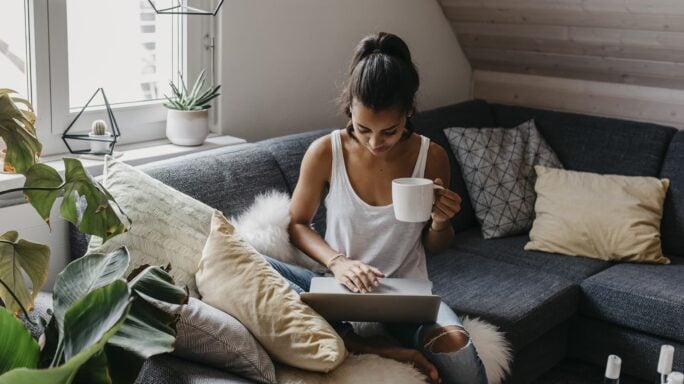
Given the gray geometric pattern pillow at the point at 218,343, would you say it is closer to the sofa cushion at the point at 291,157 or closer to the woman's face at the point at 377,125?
the woman's face at the point at 377,125

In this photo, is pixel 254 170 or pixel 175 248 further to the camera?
pixel 254 170

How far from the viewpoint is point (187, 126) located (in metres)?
2.82

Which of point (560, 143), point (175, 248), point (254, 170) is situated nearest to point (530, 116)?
point (560, 143)

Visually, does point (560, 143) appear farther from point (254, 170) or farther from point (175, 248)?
point (175, 248)

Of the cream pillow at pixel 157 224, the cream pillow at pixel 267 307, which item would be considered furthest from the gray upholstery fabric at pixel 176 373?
the cream pillow at pixel 157 224

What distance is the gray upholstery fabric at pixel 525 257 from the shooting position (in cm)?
302

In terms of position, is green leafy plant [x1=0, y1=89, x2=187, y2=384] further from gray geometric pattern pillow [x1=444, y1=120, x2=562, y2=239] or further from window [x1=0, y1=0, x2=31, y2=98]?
gray geometric pattern pillow [x1=444, y1=120, x2=562, y2=239]

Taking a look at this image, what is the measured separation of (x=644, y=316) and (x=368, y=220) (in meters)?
1.07

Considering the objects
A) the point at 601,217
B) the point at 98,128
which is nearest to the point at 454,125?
the point at 601,217

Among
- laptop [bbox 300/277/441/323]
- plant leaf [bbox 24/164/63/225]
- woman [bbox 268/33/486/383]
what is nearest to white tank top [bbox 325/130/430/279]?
woman [bbox 268/33/486/383]

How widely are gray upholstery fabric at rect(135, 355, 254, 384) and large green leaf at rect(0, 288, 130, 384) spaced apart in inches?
19.8

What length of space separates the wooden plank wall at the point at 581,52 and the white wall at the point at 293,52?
1.10 feet

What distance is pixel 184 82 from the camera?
298cm

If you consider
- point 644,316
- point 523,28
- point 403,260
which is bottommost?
point 644,316
